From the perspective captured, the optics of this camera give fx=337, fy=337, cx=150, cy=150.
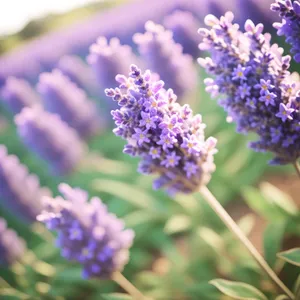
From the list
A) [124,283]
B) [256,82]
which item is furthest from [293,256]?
[124,283]

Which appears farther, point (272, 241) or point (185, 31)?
point (185, 31)

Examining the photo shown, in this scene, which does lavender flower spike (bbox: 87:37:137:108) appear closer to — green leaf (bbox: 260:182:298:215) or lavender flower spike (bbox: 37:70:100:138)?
lavender flower spike (bbox: 37:70:100:138)

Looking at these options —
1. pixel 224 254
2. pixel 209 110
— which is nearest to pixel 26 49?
pixel 209 110

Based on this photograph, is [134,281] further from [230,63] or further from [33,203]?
[230,63]

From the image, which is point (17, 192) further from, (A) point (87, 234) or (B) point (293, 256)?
(B) point (293, 256)

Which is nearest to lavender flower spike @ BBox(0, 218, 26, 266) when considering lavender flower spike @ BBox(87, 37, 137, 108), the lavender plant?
the lavender plant

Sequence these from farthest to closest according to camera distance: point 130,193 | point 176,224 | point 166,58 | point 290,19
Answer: point 130,193
point 166,58
point 176,224
point 290,19

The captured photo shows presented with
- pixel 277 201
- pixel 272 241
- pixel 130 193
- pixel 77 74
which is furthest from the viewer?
pixel 77 74
